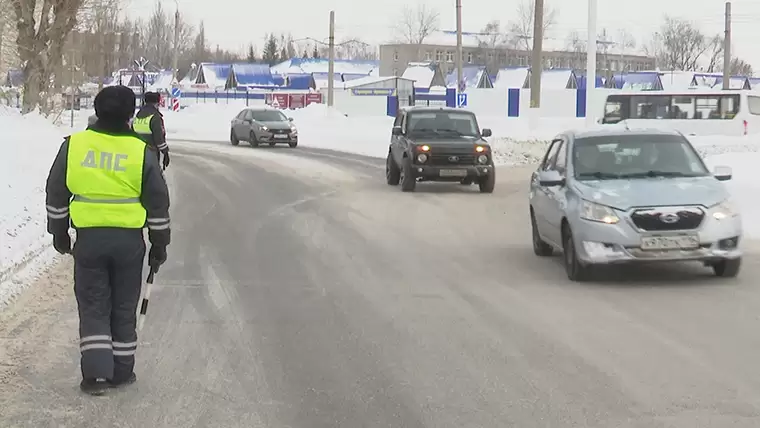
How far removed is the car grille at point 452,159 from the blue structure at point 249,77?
79186mm

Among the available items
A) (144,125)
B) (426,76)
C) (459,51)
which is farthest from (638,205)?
(426,76)

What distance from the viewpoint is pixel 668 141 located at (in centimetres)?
1172

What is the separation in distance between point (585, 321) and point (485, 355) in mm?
1524

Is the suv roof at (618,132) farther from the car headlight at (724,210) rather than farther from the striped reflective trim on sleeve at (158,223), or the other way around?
the striped reflective trim on sleeve at (158,223)

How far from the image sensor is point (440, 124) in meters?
22.2

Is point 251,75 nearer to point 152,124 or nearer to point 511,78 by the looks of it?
point 511,78

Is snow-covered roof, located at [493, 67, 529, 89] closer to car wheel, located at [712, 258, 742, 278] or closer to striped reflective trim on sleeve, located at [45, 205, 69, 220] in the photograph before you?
car wheel, located at [712, 258, 742, 278]

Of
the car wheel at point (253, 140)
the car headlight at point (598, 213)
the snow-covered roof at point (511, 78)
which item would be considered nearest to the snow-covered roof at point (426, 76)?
the snow-covered roof at point (511, 78)

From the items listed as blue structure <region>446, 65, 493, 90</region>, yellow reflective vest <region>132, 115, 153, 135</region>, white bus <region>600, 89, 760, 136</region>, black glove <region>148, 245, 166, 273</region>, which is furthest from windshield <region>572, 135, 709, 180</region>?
blue structure <region>446, 65, 493, 90</region>

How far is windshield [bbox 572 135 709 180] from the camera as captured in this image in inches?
445

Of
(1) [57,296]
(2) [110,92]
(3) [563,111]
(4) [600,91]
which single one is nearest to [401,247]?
(1) [57,296]

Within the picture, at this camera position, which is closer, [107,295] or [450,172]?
[107,295]

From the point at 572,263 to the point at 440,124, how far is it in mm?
11714

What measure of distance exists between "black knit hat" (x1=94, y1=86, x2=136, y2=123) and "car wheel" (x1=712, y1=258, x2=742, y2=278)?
259 inches
